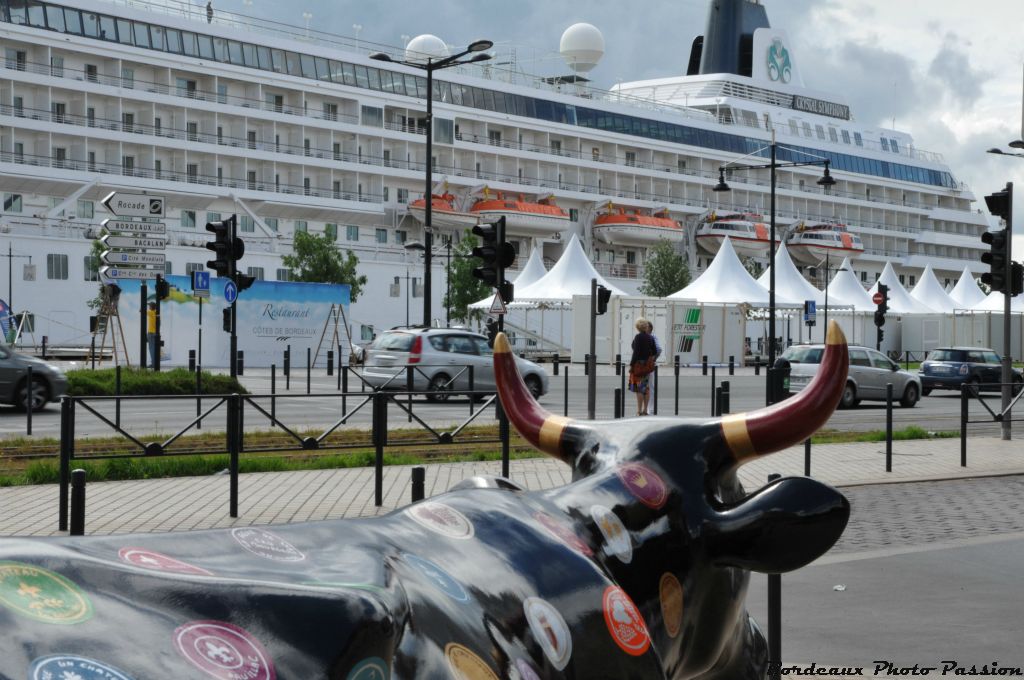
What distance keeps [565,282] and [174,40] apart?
937 inches

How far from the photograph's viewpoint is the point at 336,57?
5956cm

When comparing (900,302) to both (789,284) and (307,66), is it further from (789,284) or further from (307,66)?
(307,66)

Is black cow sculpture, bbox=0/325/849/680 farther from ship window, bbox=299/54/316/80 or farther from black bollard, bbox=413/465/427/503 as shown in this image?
ship window, bbox=299/54/316/80

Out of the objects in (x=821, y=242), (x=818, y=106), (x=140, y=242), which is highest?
(x=818, y=106)

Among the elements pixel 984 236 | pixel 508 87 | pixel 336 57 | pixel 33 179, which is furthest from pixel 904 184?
pixel 984 236

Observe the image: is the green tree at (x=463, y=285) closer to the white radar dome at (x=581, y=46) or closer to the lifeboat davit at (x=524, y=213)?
the lifeboat davit at (x=524, y=213)

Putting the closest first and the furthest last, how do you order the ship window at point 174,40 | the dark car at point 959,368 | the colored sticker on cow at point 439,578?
the colored sticker on cow at point 439,578 → the dark car at point 959,368 → the ship window at point 174,40

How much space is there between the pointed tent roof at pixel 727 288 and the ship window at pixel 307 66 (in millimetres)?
24892

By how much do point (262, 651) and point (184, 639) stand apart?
93 mm

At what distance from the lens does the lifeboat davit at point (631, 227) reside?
70.1 metres

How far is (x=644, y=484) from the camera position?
247cm

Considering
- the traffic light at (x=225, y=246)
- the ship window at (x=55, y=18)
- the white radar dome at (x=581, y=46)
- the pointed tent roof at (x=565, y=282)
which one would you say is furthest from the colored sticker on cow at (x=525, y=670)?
the white radar dome at (x=581, y=46)

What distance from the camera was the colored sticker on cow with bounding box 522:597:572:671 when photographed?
77.5 inches

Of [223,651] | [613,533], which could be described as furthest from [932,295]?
[223,651]
